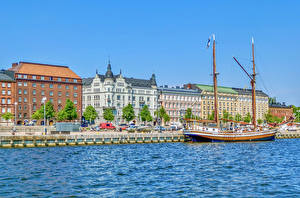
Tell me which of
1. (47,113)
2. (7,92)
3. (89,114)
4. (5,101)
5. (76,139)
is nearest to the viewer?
(76,139)

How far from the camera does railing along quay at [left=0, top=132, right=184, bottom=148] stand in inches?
3444

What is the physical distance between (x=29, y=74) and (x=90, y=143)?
261ft

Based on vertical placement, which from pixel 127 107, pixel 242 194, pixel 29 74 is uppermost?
pixel 29 74

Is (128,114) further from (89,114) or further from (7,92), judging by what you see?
(7,92)

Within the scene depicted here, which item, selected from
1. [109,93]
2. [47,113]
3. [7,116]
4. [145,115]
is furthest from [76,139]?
[109,93]

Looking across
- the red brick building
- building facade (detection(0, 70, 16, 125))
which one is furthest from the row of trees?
building facade (detection(0, 70, 16, 125))

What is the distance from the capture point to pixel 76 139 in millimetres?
94625

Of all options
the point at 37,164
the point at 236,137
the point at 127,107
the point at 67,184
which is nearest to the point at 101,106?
the point at 127,107

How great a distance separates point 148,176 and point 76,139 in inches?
1933

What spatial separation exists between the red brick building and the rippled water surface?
101698 millimetres

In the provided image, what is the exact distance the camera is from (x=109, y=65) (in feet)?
643

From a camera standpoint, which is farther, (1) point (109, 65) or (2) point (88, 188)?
(1) point (109, 65)

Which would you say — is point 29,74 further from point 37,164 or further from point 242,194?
point 242,194

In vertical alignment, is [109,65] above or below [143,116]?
above
